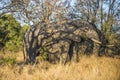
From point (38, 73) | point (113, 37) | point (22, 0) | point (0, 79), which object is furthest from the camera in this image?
point (113, 37)

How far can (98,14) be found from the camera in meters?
17.2

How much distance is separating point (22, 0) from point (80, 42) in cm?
332

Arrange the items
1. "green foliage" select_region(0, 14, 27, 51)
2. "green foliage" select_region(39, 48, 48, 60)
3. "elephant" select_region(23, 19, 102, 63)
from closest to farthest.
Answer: "elephant" select_region(23, 19, 102, 63)
"green foliage" select_region(39, 48, 48, 60)
"green foliage" select_region(0, 14, 27, 51)

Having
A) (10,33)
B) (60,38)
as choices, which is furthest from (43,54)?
(10,33)

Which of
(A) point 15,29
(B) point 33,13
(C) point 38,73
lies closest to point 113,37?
(B) point 33,13

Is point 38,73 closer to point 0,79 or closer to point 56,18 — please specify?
point 0,79

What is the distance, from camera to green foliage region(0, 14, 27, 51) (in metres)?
19.0

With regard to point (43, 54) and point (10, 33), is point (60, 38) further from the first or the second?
point (10, 33)

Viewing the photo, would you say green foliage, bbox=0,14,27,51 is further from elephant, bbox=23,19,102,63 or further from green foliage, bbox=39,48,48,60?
green foliage, bbox=39,48,48,60

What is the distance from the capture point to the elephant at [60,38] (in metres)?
13.3

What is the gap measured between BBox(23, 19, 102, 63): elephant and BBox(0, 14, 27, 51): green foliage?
4894mm

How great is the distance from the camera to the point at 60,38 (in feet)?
43.7

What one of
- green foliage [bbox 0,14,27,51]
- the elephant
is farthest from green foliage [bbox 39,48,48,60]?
green foliage [bbox 0,14,27,51]

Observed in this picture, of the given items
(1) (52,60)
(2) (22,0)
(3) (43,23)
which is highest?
(2) (22,0)
